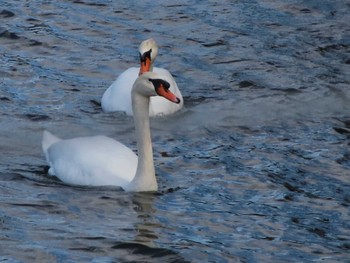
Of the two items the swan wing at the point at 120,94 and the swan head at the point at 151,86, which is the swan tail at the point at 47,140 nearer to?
the swan head at the point at 151,86

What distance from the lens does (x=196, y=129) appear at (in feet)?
40.0

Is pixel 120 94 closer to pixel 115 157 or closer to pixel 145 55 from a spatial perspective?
pixel 145 55

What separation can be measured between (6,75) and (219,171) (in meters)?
3.99

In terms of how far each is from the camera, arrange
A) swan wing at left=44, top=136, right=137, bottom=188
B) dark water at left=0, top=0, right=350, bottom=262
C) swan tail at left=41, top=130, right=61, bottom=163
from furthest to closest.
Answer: swan tail at left=41, top=130, right=61, bottom=163
swan wing at left=44, top=136, right=137, bottom=188
dark water at left=0, top=0, right=350, bottom=262

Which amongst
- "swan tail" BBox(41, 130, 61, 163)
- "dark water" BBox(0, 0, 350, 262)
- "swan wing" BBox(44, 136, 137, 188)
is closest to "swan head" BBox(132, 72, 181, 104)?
"swan wing" BBox(44, 136, 137, 188)

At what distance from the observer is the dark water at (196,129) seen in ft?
30.1

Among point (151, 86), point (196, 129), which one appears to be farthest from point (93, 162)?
point (196, 129)

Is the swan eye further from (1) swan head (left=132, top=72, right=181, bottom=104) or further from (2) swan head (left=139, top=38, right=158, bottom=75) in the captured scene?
(1) swan head (left=132, top=72, right=181, bottom=104)

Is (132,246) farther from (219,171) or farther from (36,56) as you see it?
A: (36,56)

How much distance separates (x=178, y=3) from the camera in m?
17.3

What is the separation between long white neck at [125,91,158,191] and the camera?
10.2m

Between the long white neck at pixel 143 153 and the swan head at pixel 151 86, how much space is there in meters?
0.07

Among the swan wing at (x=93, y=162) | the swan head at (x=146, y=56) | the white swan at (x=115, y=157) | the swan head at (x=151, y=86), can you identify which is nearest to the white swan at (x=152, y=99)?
the swan head at (x=146, y=56)

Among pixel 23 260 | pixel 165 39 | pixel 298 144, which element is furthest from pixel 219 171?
pixel 165 39
